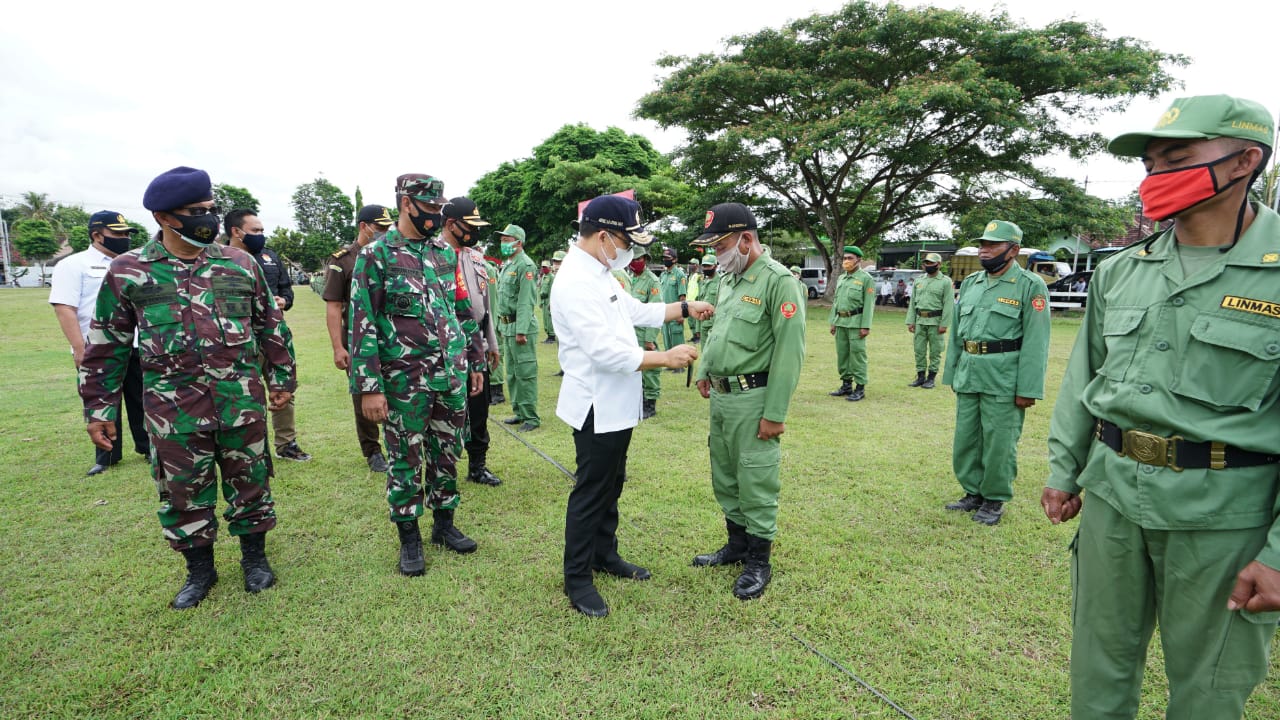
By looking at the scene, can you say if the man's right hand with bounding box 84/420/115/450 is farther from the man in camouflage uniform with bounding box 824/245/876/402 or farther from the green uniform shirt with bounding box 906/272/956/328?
the green uniform shirt with bounding box 906/272/956/328

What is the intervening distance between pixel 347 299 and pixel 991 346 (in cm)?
488

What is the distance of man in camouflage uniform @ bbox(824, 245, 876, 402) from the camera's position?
8.45m

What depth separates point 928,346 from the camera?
9.35 meters

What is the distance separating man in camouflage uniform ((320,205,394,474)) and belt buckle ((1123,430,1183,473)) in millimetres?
4043

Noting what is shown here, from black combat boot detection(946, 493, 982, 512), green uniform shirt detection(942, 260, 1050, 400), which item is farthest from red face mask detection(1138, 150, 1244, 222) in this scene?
black combat boot detection(946, 493, 982, 512)

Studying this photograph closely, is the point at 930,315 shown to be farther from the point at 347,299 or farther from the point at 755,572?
the point at 347,299

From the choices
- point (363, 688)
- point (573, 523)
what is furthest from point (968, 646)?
point (363, 688)

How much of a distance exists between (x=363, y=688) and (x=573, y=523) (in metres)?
1.15

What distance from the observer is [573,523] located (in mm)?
3082

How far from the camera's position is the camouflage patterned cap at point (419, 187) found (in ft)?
11.0

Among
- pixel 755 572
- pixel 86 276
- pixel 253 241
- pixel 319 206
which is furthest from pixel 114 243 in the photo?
pixel 319 206

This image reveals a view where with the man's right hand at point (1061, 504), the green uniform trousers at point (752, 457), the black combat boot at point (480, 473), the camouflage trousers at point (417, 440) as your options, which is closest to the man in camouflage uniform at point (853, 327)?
the black combat boot at point (480, 473)

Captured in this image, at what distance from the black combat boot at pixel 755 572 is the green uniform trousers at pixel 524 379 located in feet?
12.3

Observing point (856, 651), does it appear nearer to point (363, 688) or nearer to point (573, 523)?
point (573, 523)
